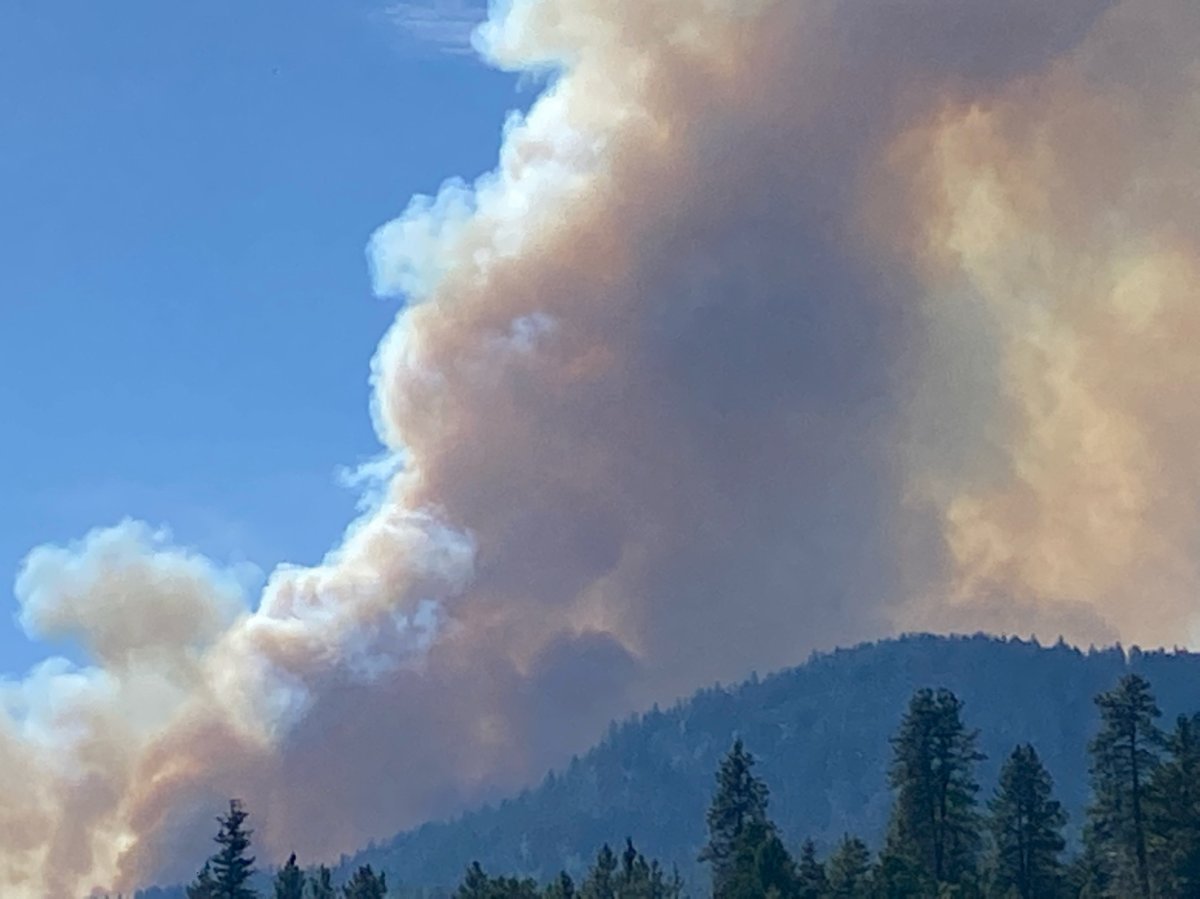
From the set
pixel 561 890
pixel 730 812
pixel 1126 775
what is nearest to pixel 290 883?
pixel 561 890

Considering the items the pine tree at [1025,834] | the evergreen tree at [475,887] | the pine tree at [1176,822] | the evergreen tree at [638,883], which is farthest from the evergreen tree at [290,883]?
the pine tree at [1176,822]

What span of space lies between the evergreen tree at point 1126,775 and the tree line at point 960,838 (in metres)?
0.13

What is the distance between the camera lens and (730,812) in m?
152

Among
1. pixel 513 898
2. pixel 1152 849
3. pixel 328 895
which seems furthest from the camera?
pixel 328 895

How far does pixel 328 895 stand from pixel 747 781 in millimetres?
35361

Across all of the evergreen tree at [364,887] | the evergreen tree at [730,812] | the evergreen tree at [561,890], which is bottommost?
the evergreen tree at [561,890]

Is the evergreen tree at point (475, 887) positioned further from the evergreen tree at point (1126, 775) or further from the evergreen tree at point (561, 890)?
the evergreen tree at point (1126, 775)

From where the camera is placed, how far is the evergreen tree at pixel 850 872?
131 m

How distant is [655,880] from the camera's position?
500ft

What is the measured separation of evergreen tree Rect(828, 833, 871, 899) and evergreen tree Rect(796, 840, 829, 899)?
0.63 meters

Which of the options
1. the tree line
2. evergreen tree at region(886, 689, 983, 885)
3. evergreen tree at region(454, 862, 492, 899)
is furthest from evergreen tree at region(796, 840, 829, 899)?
evergreen tree at region(454, 862, 492, 899)

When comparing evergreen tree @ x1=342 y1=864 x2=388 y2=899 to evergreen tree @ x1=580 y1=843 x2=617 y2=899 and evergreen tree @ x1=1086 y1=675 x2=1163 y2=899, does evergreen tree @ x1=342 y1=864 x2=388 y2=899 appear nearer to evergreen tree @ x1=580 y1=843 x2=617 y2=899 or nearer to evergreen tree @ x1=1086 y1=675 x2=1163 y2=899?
evergreen tree @ x1=580 y1=843 x2=617 y2=899

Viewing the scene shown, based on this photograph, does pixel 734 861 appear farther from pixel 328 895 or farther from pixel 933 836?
pixel 328 895

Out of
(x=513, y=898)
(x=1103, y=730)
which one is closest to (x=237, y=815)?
(x=513, y=898)
